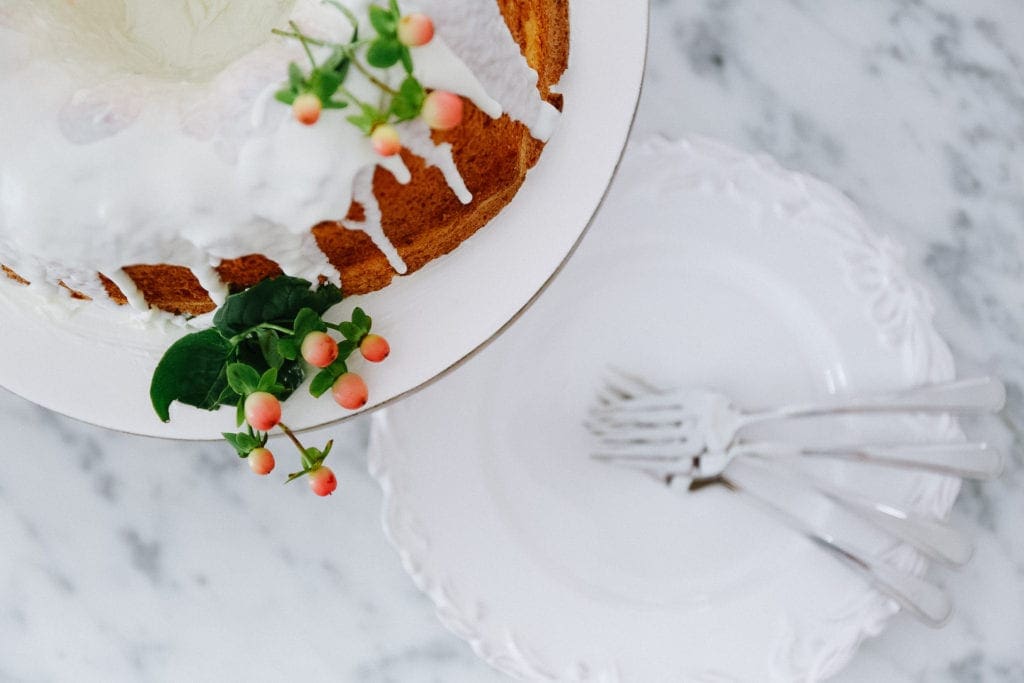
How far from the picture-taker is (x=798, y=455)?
3.32ft

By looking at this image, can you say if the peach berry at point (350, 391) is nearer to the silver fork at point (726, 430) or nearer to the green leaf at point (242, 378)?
the green leaf at point (242, 378)

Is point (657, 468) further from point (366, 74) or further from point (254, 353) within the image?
point (366, 74)

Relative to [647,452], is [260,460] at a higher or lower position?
higher

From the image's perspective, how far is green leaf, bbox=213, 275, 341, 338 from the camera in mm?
711

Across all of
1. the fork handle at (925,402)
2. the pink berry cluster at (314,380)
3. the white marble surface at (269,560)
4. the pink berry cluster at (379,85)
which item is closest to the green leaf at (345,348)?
the pink berry cluster at (314,380)

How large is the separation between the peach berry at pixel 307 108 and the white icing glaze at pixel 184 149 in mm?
47

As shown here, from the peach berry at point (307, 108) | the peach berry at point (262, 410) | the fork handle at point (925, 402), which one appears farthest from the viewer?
the fork handle at point (925, 402)

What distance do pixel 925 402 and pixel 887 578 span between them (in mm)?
179

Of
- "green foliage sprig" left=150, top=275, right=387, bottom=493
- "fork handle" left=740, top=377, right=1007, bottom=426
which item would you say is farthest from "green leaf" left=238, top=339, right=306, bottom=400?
"fork handle" left=740, top=377, right=1007, bottom=426

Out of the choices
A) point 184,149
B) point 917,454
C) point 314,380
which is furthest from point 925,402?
point 184,149

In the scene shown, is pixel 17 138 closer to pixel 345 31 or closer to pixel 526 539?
pixel 345 31

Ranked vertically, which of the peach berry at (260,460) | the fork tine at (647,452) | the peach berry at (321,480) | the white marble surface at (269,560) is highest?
the peach berry at (260,460)

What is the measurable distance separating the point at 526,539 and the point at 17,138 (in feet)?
Answer: 2.00

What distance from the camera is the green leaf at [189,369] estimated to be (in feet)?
2.40
